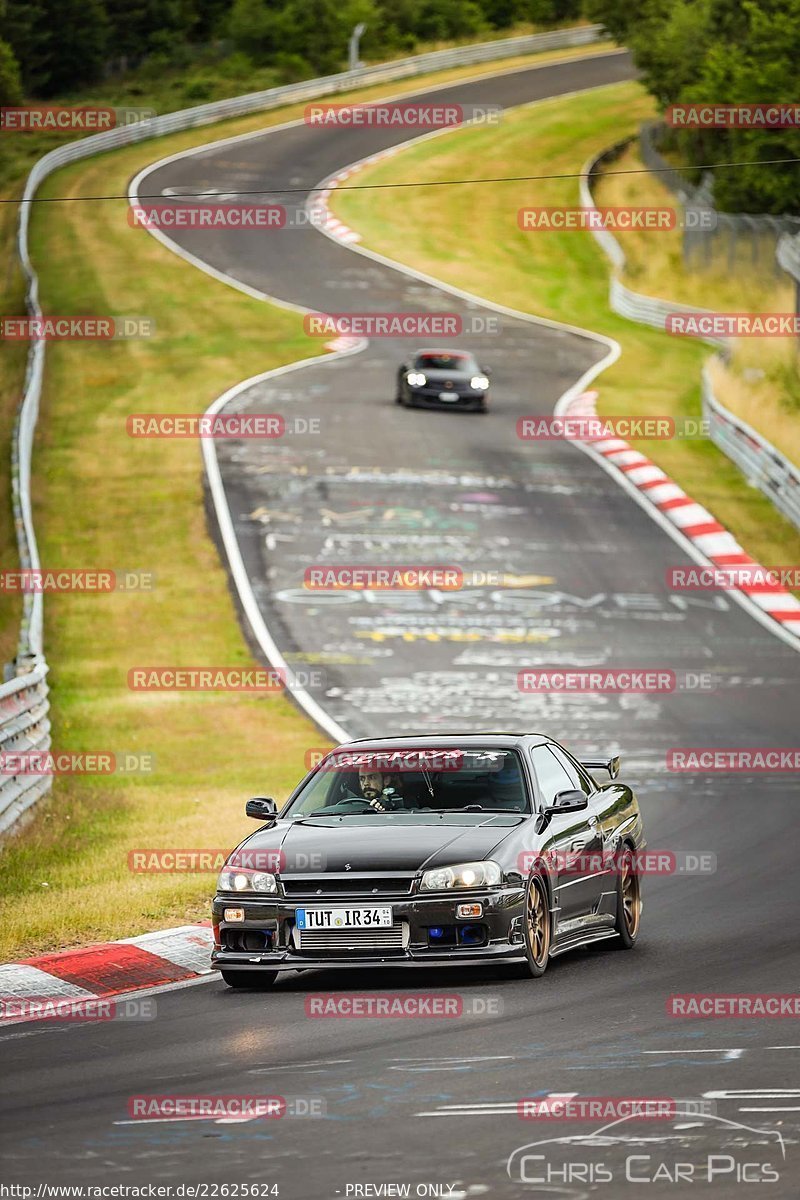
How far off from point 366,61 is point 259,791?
243ft

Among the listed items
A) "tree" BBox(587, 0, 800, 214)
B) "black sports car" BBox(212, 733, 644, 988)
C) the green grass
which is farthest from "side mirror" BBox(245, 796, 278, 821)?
"tree" BBox(587, 0, 800, 214)

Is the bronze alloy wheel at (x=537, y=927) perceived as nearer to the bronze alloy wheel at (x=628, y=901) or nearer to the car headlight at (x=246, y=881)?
the bronze alloy wheel at (x=628, y=901)

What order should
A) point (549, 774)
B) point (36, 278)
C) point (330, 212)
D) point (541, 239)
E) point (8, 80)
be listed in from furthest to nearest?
point (8, 80) < point (330, 212) < point (541, 239) < point (36, 278) < point (549, 774)

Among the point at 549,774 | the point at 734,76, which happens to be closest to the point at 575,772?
the point at 549,774

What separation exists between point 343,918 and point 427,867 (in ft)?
1.62

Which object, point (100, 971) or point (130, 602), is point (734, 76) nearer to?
point (130, 602)

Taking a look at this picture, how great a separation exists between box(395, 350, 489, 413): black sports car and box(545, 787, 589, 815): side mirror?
29.1 m

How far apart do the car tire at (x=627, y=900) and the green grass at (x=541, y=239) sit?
72.2ft

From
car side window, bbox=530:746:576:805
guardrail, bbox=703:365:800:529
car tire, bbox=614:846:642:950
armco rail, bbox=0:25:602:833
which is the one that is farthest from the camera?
guardrail, bbox=703:365:800:529

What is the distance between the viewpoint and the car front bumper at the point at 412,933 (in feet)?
32.3

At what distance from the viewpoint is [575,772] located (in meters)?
12.0

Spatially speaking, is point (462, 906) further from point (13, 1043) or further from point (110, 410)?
point (110, 410)

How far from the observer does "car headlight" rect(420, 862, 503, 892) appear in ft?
32.4

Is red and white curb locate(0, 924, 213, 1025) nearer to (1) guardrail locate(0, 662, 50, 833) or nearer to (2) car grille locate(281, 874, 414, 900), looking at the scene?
(2) car grille locate(281, 874, 414, 900)
